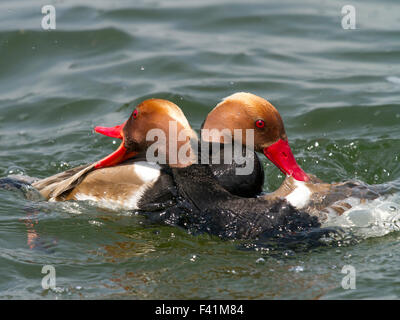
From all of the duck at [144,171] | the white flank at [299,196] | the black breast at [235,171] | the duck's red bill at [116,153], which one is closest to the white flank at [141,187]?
the duck at [144,171]

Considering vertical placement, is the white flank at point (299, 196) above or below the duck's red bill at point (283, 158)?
below

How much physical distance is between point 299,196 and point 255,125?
76 centimetres

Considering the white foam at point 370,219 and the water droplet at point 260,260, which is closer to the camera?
the water droplet at point 260,260

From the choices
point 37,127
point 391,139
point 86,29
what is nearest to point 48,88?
point 37,127

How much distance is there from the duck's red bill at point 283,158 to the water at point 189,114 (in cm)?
67

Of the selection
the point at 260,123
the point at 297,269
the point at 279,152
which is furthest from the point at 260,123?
A: the point at 297,269

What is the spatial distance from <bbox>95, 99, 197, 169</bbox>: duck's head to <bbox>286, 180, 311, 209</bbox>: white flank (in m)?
0.97

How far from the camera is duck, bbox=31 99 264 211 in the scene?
6082 millimetres

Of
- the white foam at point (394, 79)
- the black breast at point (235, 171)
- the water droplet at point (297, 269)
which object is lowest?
the water droplet at point (297, 269)

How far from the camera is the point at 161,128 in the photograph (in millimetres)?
6086

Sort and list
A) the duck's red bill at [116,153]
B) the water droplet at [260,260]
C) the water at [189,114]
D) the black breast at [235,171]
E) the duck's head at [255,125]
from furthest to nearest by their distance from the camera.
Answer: the duck's red bill at [116,153]
the black breast at [235,171]
the duck's head at [255,125]
the water droplet at [260,260]
the water at [189,114]

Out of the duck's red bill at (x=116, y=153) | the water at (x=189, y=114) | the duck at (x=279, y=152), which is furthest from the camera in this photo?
the duck's red bill at (x=116, y=153)

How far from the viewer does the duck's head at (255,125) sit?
20.2 ft

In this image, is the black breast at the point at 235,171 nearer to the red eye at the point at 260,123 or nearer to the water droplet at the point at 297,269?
the red eye at the point at 260,123
